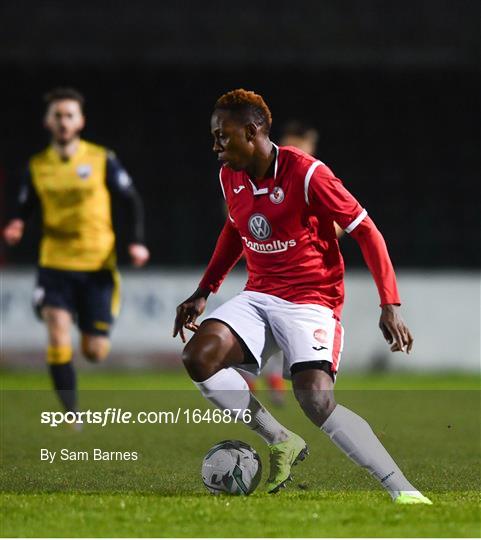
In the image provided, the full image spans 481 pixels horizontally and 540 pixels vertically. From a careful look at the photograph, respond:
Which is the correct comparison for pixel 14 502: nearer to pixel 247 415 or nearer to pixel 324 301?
pixel 247 415

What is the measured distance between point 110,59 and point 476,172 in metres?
5.64

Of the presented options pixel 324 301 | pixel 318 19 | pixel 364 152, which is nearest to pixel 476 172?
pixel 364 152

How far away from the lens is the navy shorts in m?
9.30

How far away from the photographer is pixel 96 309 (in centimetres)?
947

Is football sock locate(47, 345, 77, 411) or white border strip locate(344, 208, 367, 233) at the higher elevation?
white border strip locate(344, 208, 367, 233)

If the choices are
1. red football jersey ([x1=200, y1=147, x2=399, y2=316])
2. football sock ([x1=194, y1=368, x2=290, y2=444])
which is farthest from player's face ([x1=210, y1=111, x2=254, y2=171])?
football sock ([x1=194, y1=368, x2=290, y2=444])

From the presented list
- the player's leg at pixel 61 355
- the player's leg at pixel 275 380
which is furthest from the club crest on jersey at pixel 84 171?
the player's leg at pixel 275 380

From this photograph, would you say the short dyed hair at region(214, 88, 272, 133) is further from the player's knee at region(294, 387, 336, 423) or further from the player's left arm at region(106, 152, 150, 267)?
the player's left arm at region(106, 152, 150, 267)

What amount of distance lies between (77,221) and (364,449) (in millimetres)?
4413

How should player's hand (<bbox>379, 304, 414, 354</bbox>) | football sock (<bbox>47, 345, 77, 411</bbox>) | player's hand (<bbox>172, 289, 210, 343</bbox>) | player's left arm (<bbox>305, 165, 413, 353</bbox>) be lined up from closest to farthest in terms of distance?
player's hand (<bbox>379, 304, 414, 354</bbox>) → player's left arm (<bbox>305, 165, 413, 353</bbox>) → player's hand (<bbox>172, 289, 210, 343</bbox>) → football sock (<bbox>47, 345, 77, 411</bbox>)

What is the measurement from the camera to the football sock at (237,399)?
6047 millimetres

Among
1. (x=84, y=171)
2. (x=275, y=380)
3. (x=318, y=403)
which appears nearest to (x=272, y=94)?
(x=275, y=380)

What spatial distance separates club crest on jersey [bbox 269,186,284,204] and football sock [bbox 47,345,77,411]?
11.6ft

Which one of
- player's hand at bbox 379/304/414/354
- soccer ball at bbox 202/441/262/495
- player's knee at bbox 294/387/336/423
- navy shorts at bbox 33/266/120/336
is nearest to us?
player's hand at bbox 379/304/414/354
